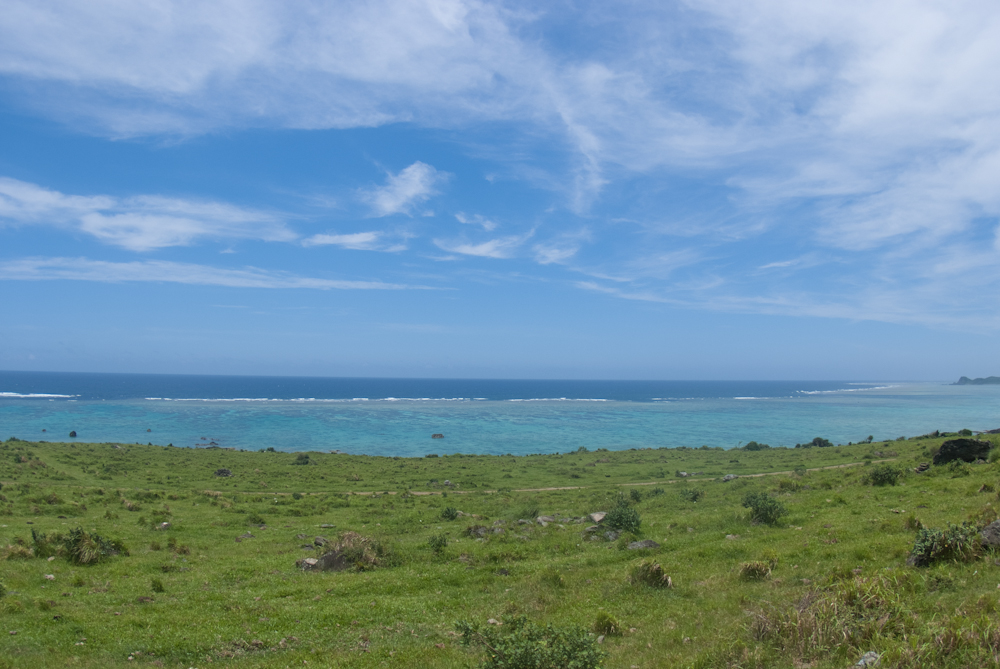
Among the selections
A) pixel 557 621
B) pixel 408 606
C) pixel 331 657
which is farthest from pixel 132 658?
pixel 557 621

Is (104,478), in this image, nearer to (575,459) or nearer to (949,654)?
(575,459)

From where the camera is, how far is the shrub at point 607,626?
12472 mm

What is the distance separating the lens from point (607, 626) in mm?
12617

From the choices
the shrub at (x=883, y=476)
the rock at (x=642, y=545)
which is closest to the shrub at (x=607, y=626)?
the rock at (x=642, y=545)

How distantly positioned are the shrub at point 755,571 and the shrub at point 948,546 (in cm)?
345

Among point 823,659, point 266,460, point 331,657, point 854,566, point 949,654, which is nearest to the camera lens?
point 949,654

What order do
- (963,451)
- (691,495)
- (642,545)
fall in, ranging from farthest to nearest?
1. (691,495)
2. (963,451)
3. (642,545)

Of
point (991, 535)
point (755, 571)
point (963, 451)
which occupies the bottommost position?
point (755, 571)

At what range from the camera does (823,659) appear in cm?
920

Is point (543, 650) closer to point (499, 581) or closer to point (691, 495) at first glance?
point (499, 581)

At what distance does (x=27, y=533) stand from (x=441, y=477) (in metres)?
35.0

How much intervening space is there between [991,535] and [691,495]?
73.2 ft

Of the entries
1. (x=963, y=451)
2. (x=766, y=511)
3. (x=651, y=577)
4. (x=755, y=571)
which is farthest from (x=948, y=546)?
(x=963, y=451)

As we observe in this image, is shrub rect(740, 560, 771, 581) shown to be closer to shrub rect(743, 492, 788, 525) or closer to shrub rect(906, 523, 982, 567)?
shrub rect(906, 523, 982, 567)
